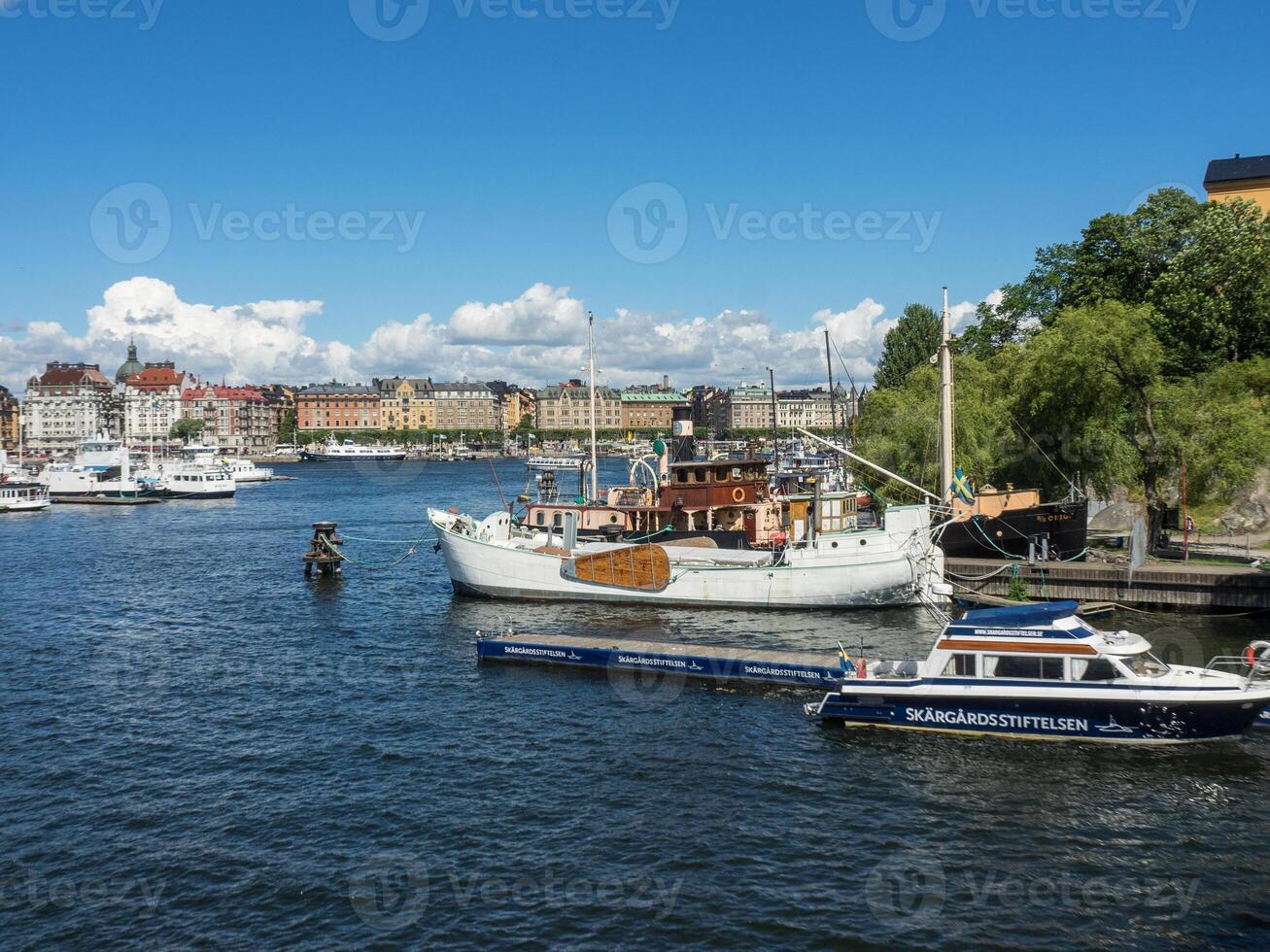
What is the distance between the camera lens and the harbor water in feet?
57.3

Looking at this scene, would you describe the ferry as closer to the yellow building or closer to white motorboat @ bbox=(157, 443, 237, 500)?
the yellow building

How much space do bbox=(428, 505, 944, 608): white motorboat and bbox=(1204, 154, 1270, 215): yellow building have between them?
63.9m

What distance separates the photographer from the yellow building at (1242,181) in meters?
85.3

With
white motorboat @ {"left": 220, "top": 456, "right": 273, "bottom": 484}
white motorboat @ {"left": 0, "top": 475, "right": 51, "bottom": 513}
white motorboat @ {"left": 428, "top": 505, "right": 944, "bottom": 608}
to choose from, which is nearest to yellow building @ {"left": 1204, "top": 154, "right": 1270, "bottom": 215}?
white motorboat @ {"left": 428, "top": 505, "right": 944, "bottom": 608}

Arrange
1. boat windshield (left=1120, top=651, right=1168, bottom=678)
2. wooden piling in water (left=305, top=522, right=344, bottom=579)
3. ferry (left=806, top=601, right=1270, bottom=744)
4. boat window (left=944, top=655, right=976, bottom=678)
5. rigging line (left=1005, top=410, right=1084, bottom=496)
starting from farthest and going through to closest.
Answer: wooden piling in water (left=305, top=522, right=344, bottom=579)
rigging line (left=1005, top=410, right=1084, bottom=496)
boat window (left=944, top=655, right=976, bottom=678)
boat windshield (left=1120, top=651, right=1168, bottom=678)
ferry (left=806, top=601, right=1270, bottom=744)

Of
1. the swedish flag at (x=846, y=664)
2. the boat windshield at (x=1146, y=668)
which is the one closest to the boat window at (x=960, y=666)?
the swedish flag at (x=846, y=664)

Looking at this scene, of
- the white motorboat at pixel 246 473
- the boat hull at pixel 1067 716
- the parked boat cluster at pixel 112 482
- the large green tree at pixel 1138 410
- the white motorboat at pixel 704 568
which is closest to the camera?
the boat hull at pixel 1067 716

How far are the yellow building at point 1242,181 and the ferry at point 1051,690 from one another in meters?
75.8

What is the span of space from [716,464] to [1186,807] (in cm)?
3126

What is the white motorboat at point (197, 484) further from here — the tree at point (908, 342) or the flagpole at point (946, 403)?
the flagpole at point (946, 403)

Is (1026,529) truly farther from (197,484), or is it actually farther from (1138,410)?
(197,484)

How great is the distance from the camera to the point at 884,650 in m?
35.2

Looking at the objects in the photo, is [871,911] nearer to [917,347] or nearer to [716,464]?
[716,464]

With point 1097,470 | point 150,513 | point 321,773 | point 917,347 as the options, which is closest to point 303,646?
point 321,773
